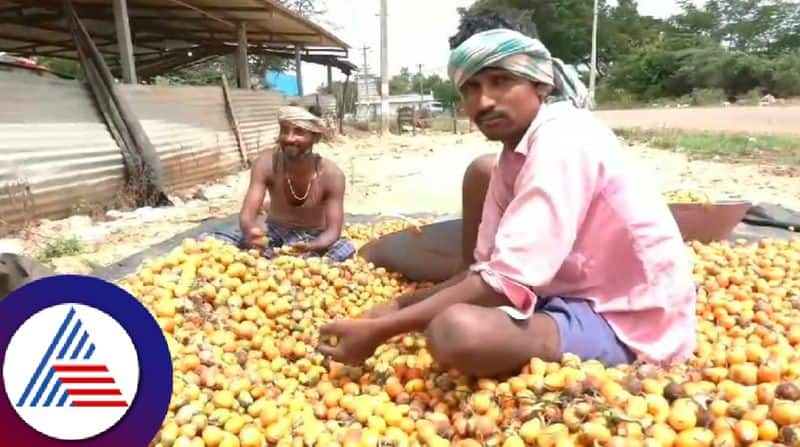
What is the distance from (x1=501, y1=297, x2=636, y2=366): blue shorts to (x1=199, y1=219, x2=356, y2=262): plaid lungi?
A: 1.95 metres

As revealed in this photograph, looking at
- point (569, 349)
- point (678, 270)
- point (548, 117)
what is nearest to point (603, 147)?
point (548, 117)

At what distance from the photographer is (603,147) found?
1.87 metres

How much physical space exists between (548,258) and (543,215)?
12 centimetres

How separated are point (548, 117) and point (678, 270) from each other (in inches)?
23.8

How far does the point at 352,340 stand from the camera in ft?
6.81

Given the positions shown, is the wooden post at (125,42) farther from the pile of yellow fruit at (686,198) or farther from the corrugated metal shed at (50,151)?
the pile of yellow fruit at (686,198)

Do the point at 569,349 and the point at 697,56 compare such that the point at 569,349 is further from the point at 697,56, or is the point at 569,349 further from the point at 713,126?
the point at 697,56

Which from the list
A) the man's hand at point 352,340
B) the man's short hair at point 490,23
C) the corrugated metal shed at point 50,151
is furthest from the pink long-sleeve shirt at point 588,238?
the corrugated metal shed at point 50,151

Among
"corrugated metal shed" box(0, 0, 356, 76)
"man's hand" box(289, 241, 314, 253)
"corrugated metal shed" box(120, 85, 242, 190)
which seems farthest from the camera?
"corrugated metal shed" box(0, 0, 356, 76)

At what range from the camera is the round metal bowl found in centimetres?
382

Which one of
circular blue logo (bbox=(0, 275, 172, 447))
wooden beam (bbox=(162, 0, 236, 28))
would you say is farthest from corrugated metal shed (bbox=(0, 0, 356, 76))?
circular blue logo (bbox=(0, 275, 172, 447))

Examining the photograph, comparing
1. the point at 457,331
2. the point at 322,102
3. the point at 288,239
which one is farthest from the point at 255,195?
the point at 322,102

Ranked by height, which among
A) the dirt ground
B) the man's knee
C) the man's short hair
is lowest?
the dirt ground

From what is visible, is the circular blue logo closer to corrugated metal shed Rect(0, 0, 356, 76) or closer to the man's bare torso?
the man's bare torso
